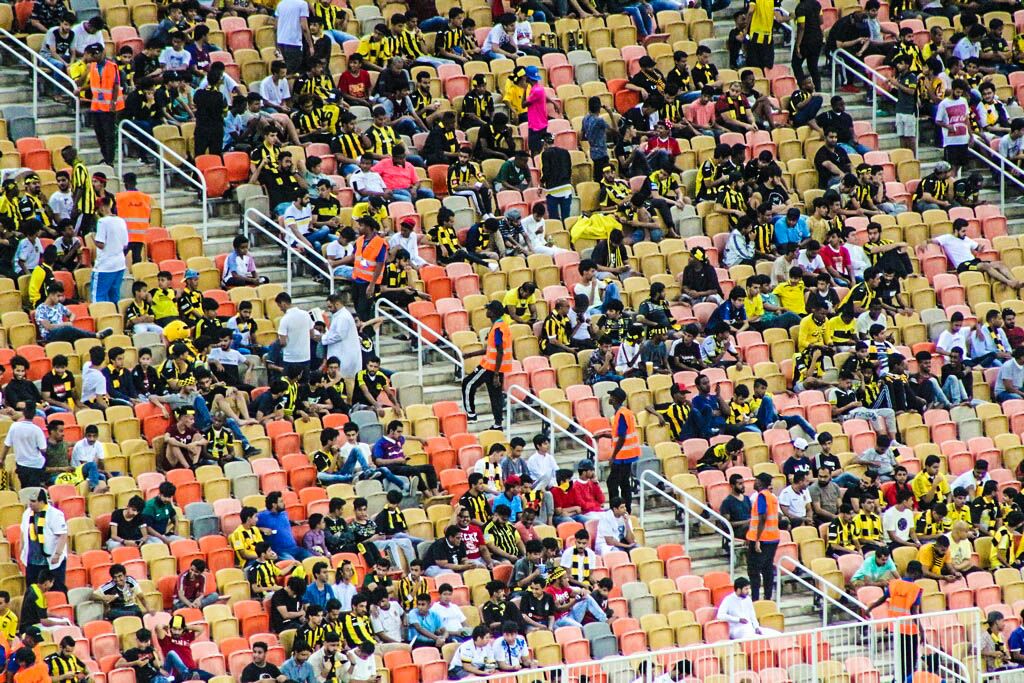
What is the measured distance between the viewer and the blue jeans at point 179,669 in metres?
20.3

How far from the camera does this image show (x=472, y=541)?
73.8 ft

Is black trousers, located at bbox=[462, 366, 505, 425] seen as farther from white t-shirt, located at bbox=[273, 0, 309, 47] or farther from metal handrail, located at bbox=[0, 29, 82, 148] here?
metal handrail, located at bbox=[0, 29, 82, 148]

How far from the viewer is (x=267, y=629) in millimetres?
21125

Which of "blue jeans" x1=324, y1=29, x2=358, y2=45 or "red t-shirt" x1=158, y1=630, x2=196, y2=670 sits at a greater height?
"blue jeans" x1=324, y1=29, x2=358, y2=45

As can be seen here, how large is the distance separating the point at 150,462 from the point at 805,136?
9578 millimetres

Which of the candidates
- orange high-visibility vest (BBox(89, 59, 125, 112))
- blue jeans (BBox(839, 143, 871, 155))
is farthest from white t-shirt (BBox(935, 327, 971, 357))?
orange high-visibility vest (BBox(89, 59, 125, 112))

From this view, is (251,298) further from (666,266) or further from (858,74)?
(858,74)

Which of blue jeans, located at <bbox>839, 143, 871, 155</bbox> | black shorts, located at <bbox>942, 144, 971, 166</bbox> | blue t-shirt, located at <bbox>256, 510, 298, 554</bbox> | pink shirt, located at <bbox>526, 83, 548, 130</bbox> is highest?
pink shirt, located at <bbox>526, 83, 548, 130</bbox>

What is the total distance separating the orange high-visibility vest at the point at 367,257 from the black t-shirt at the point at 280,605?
4678mm

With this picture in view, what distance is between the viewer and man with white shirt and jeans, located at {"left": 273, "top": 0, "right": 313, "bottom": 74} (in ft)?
88.4

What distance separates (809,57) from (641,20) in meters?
1.98

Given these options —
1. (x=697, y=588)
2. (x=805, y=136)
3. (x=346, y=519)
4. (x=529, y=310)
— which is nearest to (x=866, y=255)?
(x=805, y=136)

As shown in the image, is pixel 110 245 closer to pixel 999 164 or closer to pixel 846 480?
pixel 846 480

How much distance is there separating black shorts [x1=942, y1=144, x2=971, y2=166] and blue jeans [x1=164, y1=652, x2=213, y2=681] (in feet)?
41.3
